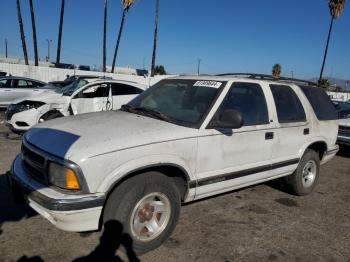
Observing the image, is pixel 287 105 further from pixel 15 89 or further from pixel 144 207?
pixel 15 89

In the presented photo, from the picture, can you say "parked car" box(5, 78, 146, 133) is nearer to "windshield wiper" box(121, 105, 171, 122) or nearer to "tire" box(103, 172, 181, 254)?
"windshield wiper" box(121, 105, 171, 122)

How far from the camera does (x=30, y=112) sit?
844 centimetres

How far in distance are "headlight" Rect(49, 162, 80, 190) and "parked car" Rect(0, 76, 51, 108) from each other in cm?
1073

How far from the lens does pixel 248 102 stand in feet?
14.1

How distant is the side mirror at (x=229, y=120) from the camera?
3.61m

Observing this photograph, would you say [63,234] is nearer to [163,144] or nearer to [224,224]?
[163,144]

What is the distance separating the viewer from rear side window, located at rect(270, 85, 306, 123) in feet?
15.4

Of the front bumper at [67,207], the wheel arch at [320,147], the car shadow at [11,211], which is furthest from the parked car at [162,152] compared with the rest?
the car shadow at [11,211]

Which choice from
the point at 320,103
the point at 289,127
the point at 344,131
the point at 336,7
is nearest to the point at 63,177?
the point at 289,127

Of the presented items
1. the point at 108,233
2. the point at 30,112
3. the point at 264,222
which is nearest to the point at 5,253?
the point at 108,233

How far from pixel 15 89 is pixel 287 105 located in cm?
1142

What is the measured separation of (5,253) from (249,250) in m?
2.39

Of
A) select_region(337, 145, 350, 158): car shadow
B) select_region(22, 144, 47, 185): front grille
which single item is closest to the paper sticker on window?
select_region(22, 144, 47, 185): front grille

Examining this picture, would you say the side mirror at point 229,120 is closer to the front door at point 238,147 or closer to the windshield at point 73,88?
the front door at point 238,147
